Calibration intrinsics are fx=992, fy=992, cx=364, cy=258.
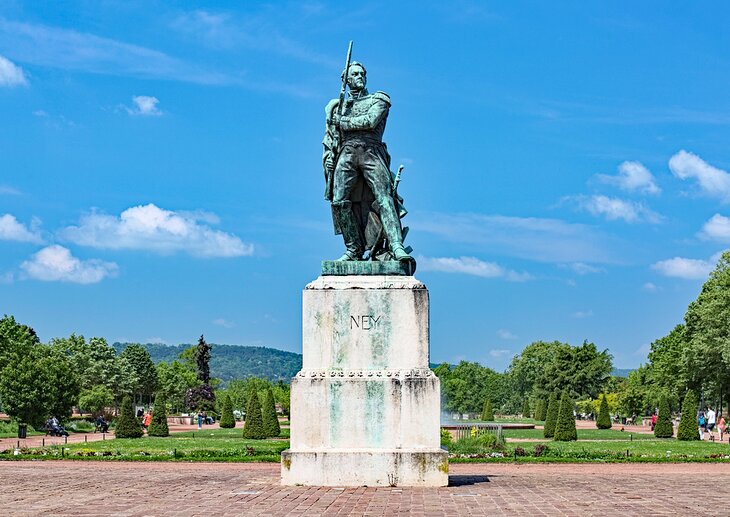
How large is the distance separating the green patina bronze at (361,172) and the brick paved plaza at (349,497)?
3582 mm

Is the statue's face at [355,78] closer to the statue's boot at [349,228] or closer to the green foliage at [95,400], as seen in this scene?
the statue's boot at [349,228]

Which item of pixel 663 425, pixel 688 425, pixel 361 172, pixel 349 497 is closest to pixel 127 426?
pixel 688 425

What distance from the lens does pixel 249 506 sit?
36.5ft

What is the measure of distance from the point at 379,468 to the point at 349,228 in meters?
3.62

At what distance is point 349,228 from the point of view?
48.8ft

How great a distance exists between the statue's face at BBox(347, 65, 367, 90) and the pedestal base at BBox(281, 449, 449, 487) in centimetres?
532

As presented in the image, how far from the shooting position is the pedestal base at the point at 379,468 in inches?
527

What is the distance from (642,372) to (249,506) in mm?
88361

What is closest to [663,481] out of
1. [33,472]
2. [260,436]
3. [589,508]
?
[589,508]

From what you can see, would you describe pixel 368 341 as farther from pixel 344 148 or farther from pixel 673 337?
pixel 673 337

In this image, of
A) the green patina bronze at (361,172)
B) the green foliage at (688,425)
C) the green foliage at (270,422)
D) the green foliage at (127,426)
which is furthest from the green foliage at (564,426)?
the green patina bronze at (361,172)

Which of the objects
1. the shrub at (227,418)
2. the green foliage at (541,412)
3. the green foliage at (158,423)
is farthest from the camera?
the green foliage at (541,412)

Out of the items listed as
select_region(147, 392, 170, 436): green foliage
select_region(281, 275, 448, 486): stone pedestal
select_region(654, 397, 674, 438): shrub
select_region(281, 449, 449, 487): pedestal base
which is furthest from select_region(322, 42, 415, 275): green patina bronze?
select_region(654, 397, 674, 438): shrub

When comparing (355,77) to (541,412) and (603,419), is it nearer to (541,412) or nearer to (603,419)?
(603,419)
